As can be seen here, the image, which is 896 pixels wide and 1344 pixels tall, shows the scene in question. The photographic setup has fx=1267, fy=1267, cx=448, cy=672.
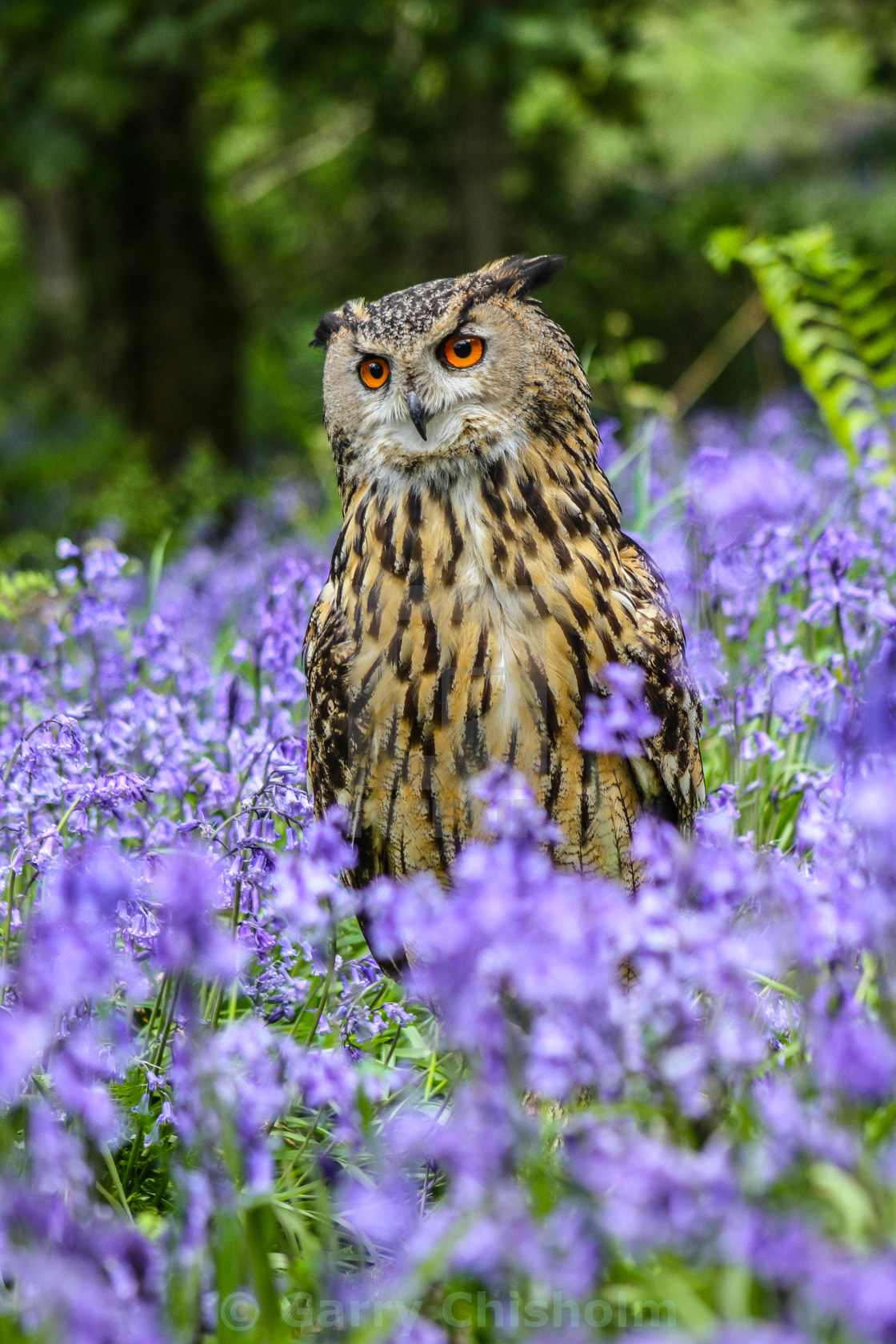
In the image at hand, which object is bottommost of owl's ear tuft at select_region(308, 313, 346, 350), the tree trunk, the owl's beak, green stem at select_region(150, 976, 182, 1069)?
green stem at select_region(150, 976, 182, 1069)

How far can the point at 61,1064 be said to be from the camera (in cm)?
118

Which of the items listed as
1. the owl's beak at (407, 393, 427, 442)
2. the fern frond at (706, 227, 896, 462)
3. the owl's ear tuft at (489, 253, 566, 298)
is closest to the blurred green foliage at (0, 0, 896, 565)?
the fern frond at (706, 227, 896, 462)

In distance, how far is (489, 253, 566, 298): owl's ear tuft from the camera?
2.19 metres

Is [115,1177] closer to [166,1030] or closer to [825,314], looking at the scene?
[166,1030]

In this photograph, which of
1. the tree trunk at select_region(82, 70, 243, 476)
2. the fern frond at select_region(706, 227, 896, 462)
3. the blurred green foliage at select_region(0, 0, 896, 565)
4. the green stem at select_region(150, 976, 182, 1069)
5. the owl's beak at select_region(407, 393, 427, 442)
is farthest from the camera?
the tree trunk at select_region(82, 70, 243, 476)

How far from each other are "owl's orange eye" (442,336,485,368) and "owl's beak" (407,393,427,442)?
9 cm

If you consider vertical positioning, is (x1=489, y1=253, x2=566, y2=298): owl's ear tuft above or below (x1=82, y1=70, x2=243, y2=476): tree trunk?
below

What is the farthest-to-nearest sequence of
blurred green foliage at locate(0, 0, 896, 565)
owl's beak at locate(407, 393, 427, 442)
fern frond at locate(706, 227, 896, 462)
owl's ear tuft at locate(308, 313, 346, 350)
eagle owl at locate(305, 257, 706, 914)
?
blurred green foliage at locate(0, 0, 896, 565) → fern frond at locate(706, 227, 896, 462) → owl's ear tuft at locate(308, 313, 346, 350) → owl's beak at locate(407, 393, 427, 442) → eagle owl at locate(305, 257, 706, 914)

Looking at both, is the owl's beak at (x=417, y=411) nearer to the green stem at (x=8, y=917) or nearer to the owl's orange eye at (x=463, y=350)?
the owl's orange eye at (x=463, y=350)

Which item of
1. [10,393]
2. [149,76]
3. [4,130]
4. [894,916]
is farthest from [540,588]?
[10,393]

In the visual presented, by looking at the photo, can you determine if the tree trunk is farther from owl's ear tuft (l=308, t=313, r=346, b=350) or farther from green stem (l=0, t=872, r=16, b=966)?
green stem (l=0, t=872, r=16, b=966)

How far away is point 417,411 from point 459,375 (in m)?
0.10

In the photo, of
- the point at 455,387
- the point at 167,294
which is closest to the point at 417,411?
the point at 455,387

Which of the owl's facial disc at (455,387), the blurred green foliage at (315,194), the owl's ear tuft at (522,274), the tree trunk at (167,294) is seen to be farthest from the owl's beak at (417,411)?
the tree trunk at (167,294)
